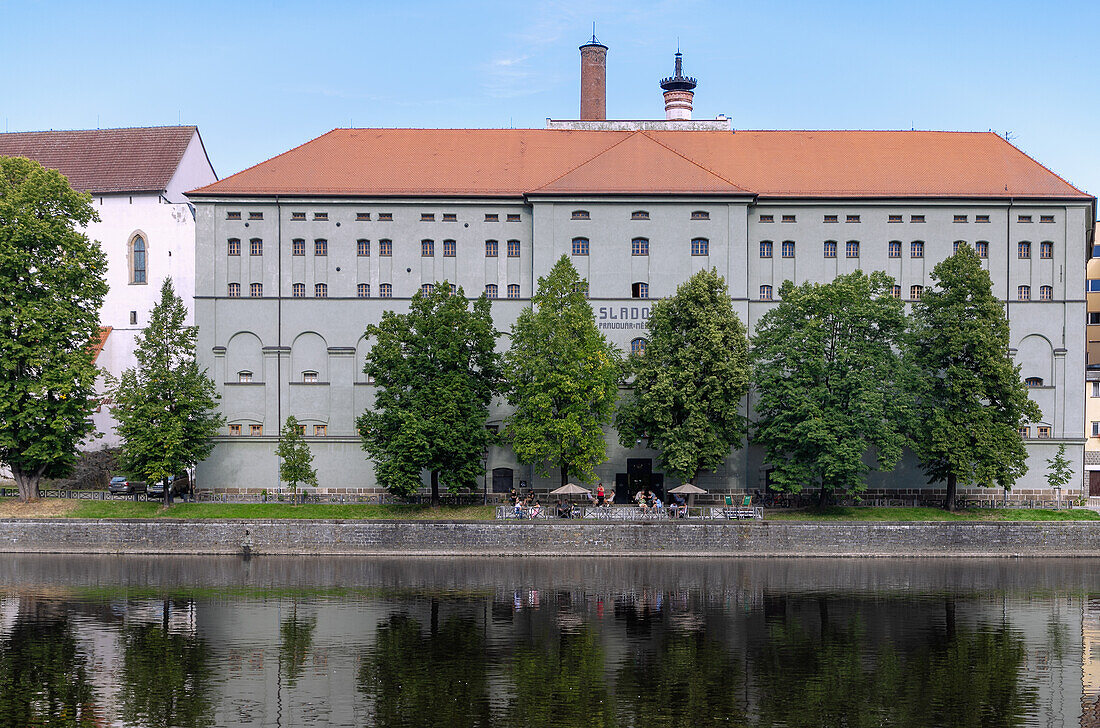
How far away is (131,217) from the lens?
258 feet

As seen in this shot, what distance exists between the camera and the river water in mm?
26469

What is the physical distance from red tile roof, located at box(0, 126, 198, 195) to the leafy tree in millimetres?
56013

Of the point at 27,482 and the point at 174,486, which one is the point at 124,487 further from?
→ the point at 27,482

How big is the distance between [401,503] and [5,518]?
18.3 meters

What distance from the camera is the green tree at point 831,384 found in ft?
187

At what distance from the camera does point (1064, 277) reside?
65.6 meters

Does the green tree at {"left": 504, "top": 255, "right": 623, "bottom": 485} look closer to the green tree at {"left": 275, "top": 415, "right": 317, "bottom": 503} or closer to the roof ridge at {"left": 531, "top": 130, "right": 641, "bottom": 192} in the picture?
the roof ridge at {"left": 531, "top": 130, "right": 641, "bottom": 192}

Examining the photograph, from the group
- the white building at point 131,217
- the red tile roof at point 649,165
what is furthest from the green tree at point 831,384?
the white building at point 131,217

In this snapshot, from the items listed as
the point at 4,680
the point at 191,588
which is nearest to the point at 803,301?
the point at 191,588

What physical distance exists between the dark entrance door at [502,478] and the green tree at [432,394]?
5484mm

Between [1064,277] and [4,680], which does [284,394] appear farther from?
[1064,277]

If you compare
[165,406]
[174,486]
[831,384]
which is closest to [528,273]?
[831,384]

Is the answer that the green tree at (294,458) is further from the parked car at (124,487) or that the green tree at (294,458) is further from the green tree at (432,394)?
the parked car at (124,487)

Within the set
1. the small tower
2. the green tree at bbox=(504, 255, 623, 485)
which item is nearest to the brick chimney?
the small tower
